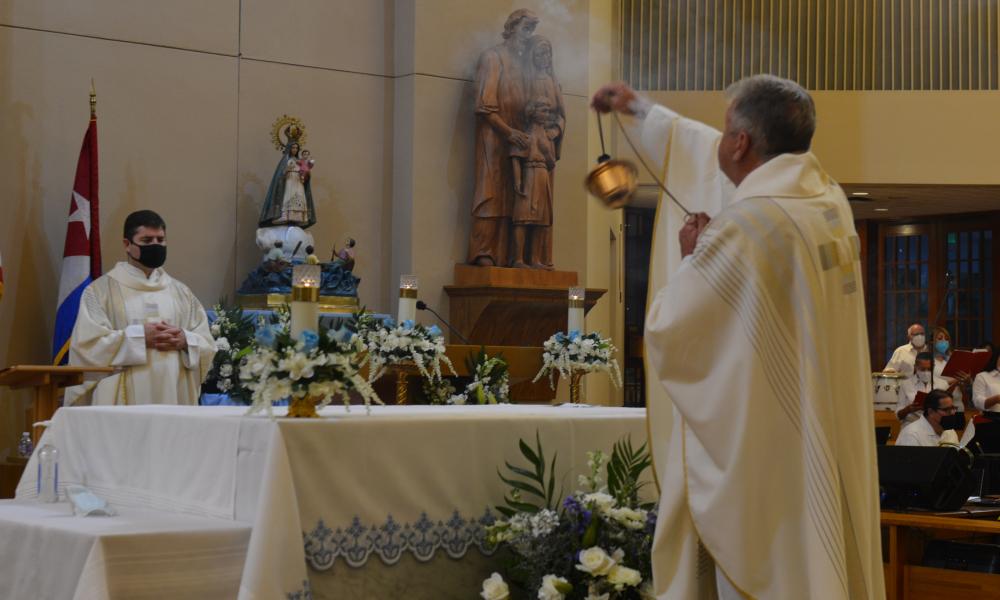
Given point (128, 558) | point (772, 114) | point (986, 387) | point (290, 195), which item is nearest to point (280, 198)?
point (290, 195)

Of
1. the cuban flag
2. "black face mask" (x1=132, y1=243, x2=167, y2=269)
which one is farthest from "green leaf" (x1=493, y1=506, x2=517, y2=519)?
the cuban flag

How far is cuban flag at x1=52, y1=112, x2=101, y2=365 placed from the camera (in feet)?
25.1

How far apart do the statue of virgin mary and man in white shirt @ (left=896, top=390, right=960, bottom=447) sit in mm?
4212

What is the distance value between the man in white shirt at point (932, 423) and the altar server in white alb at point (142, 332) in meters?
4.68

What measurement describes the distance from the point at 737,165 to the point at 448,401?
2785 mm

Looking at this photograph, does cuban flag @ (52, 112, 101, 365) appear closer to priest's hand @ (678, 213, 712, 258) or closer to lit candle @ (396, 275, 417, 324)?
lit candle @ (396, 275, 417, 324)

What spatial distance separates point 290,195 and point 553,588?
17.6 ft

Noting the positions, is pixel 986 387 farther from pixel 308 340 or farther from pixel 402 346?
pixel 308 340

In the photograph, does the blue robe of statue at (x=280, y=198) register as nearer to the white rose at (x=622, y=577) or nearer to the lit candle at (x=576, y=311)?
the lit candle at (x=576, y=311)

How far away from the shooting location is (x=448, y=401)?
595 centimetres

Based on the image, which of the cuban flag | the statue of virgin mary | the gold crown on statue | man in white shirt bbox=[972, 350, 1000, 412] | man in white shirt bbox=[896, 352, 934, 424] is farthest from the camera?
man in white shirt bbox=[896, 352, 934, 424]

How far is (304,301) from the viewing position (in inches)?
145

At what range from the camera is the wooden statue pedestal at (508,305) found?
30.6ft

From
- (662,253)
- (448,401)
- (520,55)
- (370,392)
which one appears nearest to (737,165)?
(662,253)
